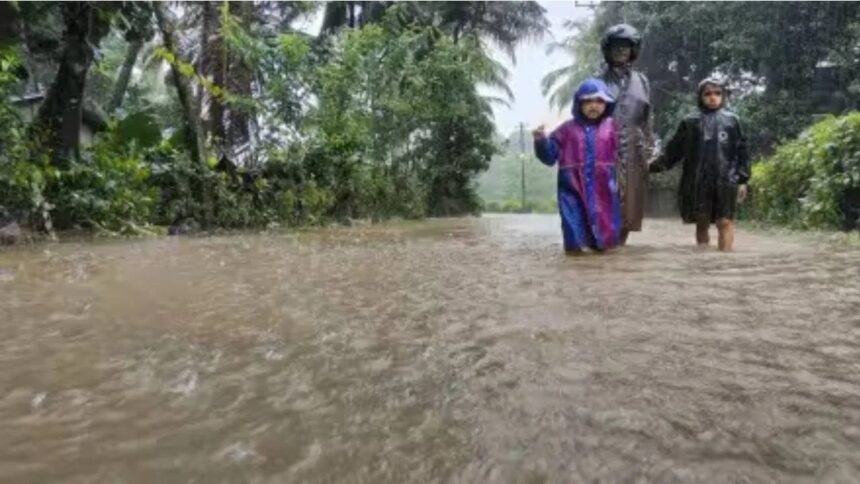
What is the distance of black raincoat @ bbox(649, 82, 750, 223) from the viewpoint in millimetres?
5961

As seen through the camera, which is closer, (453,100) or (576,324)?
(576,324)

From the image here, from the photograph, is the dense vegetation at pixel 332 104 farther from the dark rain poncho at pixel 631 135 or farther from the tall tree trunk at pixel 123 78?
the dark rain poncho at pixel 631 135

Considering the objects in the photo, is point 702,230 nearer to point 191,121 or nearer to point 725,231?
point 725,231

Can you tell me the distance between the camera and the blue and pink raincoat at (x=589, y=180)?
5570mm


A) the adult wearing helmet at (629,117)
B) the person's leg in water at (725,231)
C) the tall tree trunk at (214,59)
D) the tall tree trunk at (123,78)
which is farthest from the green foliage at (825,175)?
the tall tree trunk at (123,78)

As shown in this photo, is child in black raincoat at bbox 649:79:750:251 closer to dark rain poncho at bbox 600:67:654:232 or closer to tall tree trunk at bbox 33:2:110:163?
dark rain poncho at bbox 600:67:654:232

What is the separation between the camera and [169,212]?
10195mm

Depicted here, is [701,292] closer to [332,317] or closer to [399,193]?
[332,317]

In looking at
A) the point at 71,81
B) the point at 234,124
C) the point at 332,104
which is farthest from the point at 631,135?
the point at 234,124

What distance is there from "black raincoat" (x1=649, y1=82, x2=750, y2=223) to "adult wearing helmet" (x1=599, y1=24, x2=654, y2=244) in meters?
0.36

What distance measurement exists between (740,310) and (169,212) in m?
8.69

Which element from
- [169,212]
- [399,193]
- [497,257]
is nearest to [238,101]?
[169,212]

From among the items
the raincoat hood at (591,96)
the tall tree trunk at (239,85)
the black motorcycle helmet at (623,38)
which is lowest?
the raincoat hood at (591,96)

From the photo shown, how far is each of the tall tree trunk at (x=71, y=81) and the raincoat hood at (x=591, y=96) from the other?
6040mm
